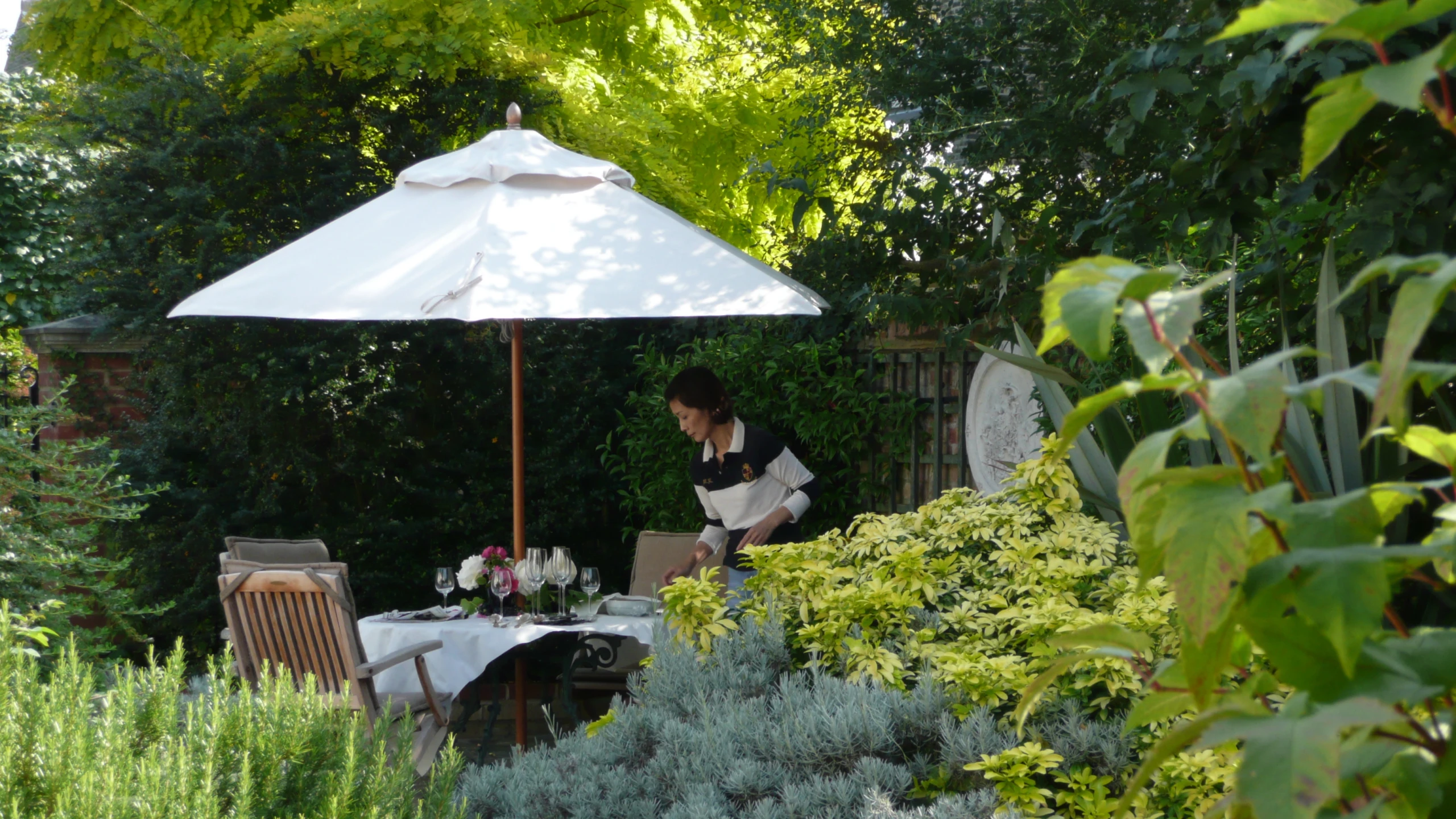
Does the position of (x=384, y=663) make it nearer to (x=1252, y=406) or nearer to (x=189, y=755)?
(x=189, y=755)

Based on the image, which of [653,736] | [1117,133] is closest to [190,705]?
[653,736]

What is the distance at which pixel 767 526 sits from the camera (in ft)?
16.5

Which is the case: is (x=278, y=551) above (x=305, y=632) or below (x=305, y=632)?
above

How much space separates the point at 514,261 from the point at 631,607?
1.48 meters

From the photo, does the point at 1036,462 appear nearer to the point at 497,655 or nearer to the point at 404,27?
the point at 497,655

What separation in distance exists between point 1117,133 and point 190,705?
7.72 feet

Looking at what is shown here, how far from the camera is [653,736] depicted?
7.61ft

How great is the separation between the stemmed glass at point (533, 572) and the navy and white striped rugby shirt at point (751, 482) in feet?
2.93

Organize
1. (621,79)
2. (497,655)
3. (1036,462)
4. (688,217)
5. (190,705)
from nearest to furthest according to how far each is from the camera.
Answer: (190,705) → (1036,462) → (497,655) → (688,217) → (621,79)

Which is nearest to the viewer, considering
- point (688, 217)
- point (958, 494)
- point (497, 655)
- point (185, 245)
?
point (958, 494)

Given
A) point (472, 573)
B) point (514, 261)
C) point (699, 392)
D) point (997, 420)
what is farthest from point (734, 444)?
point (514, 261)

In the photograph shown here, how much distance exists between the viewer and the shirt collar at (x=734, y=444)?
5246 millimetres

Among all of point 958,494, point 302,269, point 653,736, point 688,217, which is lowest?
point 653,736

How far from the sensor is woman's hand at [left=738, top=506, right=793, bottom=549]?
5031mm
